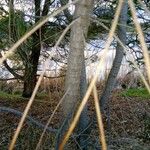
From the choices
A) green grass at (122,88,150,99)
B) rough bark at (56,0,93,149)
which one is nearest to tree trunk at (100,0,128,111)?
rough bark at (56,0,93,149)

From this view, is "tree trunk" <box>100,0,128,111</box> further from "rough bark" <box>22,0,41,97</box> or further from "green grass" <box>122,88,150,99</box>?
"green grass" <box>122,88,150,99</box>

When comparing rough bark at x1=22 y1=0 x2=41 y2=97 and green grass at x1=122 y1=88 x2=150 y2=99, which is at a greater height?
rough bark at x1=22 y1=0 x2=41 y2=97

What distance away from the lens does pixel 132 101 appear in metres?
6.14

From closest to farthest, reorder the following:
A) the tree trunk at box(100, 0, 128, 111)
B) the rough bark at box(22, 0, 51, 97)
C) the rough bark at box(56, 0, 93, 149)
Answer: the rough bark at box(56, 0, 93, 149), the tree trunk at box(100, 0, 128, 111), the rough bark at box(22, 0, 51, 97)

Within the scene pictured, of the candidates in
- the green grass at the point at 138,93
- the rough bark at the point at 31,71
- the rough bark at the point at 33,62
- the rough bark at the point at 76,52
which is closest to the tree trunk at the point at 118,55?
the rough bark at the point at 76,52

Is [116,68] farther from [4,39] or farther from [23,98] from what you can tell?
[23,98]

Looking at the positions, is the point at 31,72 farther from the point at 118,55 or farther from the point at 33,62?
the point at 118,55

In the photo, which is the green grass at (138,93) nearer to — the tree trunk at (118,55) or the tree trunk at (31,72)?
the tree trunk at (31,72)

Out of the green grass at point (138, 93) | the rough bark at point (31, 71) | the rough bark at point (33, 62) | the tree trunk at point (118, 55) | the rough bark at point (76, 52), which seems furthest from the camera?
the green grass at point (138, 93)

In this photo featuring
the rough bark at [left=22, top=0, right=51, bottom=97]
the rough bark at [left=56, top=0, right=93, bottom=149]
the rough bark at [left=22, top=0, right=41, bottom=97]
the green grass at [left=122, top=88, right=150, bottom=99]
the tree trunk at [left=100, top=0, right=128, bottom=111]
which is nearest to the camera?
the rough bark at [left=56, top=0, right=93, bottom=149]

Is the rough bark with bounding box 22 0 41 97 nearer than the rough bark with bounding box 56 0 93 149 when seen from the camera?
No

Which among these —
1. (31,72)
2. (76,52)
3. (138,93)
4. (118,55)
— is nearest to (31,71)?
(31,72)

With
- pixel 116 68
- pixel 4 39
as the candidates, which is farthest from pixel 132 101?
pixel 116 68

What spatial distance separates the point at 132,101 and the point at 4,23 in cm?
226
